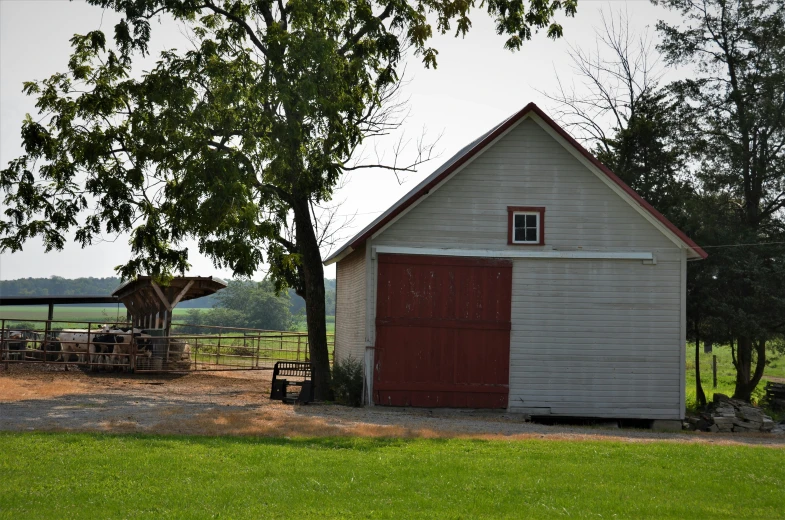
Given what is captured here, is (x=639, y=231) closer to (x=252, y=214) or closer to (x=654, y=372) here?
(x=654, y=372)

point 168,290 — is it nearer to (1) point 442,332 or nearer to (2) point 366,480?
(1) point 442,332

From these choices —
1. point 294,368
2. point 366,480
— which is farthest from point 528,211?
point 366,480

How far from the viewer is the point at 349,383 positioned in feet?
67.1

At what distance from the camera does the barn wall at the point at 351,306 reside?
21.5 meters

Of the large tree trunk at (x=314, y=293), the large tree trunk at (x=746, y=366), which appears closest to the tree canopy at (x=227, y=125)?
Answer: the large tree trunk at (x=314, y=293)

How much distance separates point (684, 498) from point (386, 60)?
15547mm

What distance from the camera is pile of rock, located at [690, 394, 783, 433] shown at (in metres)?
21.5

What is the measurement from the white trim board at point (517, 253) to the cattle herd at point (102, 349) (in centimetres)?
1063

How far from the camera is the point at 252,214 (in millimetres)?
18391

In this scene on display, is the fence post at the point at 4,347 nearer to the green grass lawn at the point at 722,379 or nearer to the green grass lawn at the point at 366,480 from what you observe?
the green grass lawn at the point at 366,480

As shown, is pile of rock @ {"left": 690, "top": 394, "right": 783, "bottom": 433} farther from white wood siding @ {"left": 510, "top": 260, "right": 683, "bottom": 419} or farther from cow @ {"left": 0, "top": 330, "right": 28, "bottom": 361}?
cow @ {"left": 0, "top": 330, "right": 28, "bottom": 361}

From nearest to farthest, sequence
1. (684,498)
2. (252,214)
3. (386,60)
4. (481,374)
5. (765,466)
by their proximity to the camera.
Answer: (684,498)
(765,466)
(252,214)
(481,374)
(386,60)

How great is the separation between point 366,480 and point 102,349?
19441 millimetres

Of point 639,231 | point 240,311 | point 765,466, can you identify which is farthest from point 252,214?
point 240,311
